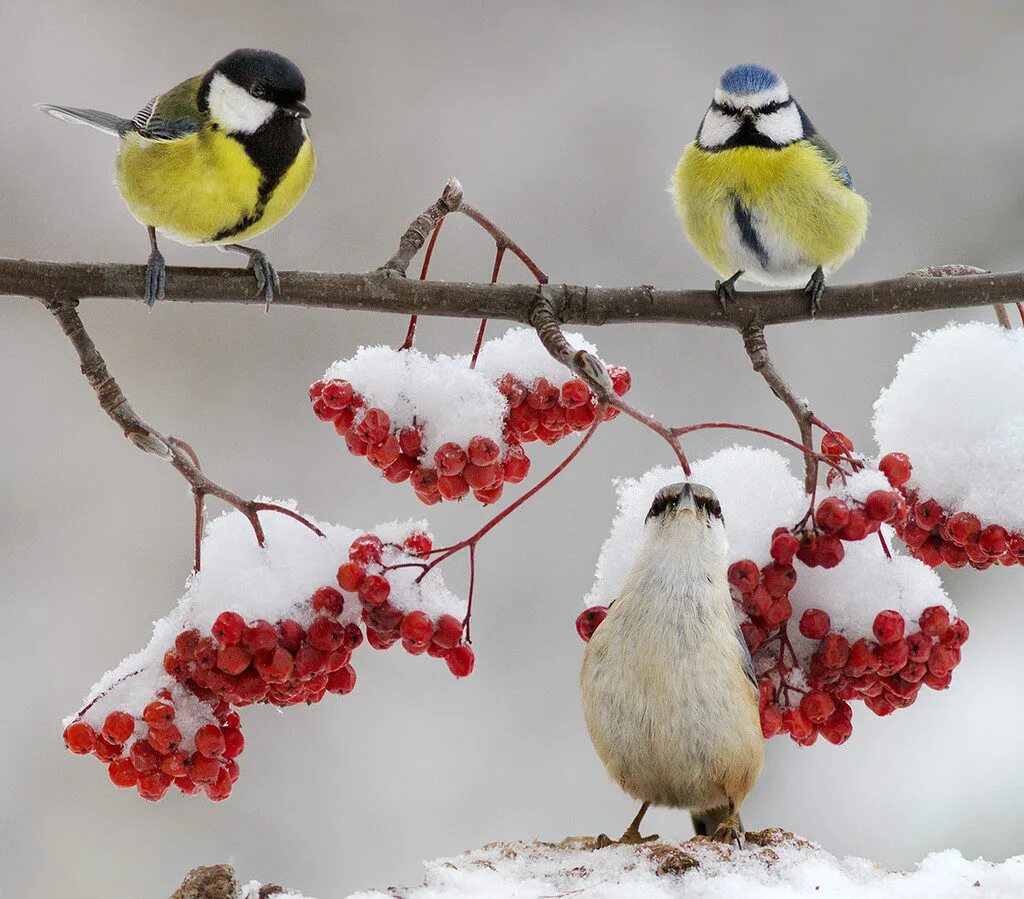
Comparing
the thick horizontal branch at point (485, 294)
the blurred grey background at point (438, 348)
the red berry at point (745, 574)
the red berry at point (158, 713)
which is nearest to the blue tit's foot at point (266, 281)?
the thick horizontal branch at point (485, 294)

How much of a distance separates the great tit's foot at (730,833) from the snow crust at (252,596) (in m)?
0.26

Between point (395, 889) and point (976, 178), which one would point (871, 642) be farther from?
point (976, 178)

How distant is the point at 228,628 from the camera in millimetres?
879

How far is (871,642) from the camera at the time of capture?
946mm

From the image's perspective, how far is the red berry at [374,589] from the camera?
90 cm

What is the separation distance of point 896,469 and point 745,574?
6.7 inches

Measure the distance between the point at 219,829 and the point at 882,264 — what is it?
1.73 metres

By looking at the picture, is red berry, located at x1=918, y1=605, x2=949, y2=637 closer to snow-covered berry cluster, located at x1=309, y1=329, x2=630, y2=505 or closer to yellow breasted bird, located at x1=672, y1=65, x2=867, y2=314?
snow-covered berry cluster, located at x1=309, y1=329, x2=630, y2=505

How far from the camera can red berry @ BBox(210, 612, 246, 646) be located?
0.88m

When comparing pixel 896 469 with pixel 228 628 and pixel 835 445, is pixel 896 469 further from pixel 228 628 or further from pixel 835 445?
pixel 228 628

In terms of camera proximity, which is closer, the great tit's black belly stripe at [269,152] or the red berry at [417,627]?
the red berry at [417,627]

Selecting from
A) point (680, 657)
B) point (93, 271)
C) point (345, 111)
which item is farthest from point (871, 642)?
point (345, 111)

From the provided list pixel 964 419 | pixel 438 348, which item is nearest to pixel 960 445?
pixel 964 419

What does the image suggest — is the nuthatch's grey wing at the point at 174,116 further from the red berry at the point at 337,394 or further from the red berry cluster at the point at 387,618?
the red berry cluster at the point at 387,618
